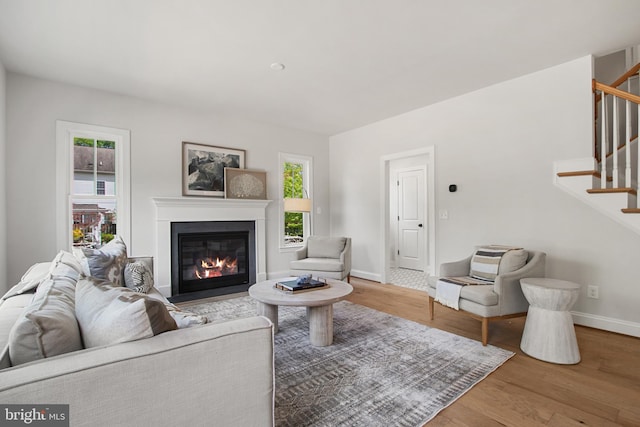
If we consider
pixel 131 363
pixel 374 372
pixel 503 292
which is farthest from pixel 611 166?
pixel 131 363

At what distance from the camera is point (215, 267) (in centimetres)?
442

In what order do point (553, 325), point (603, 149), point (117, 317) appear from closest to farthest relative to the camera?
point (117, 317), point (553, 325), point (603, 149)

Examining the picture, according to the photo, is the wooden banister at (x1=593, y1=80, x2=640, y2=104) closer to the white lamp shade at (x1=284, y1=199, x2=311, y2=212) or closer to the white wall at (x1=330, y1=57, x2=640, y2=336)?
A: the white wall at (x1=330, y1=57, x2=640, y2=336)

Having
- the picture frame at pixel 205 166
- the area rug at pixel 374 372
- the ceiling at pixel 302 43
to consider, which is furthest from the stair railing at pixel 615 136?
the picture frame at pixel 205 166

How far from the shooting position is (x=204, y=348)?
1019 mm

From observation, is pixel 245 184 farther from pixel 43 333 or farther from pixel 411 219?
pixel 43 333

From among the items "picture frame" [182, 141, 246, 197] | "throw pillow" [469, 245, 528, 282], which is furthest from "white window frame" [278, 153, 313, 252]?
"throw pillow" [469, 245, 528, 282]

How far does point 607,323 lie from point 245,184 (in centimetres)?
460

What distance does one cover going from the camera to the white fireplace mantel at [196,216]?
12.8ft

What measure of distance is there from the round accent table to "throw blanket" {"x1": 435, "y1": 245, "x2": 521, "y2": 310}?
55 cm

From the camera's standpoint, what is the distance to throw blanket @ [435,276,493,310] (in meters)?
2.74

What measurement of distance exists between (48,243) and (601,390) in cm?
508

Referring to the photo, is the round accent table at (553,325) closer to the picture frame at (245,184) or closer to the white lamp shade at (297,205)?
the white lamp shade at (297,205)

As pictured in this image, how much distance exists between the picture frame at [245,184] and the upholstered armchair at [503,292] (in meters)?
3.29
